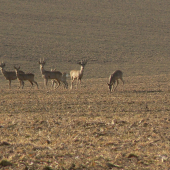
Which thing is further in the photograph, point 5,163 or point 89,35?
point 89,35

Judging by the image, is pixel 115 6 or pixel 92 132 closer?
pixel 92 132

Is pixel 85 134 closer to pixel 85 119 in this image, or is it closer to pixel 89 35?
pixel 85 119

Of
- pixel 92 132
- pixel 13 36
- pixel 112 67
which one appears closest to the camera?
pixel 92 132

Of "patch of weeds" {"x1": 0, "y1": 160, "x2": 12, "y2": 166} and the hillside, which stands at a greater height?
the hillside

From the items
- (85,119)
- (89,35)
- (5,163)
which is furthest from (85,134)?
(89,35)

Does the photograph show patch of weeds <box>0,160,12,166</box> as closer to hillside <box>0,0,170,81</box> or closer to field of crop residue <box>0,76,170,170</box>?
field of crop residue <box>0,76,170,170</box>

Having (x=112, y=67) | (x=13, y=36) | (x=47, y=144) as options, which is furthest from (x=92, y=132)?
(x=13, y=36)

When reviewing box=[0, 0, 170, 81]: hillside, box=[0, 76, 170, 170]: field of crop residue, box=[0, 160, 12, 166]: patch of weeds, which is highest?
box=[0, 0, 170, 81]: hillside

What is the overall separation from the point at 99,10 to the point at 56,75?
159 feet

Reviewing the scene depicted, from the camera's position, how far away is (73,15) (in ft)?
211

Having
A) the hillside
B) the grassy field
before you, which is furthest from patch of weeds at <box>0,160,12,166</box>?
the hillside

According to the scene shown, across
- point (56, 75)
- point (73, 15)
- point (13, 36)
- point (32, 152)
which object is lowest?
point (32, 152)

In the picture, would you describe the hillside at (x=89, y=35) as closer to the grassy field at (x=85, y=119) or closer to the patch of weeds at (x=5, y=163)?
the grassy field at (x=85, y=119)

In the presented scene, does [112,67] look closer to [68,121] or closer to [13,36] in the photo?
[13,36]
